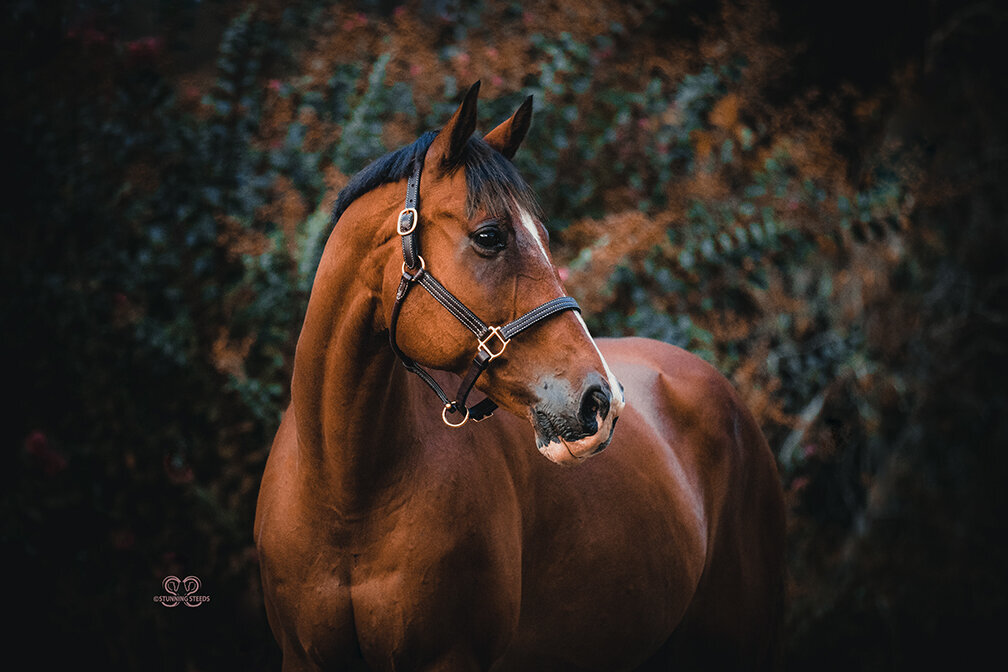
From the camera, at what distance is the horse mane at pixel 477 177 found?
5.56 ft

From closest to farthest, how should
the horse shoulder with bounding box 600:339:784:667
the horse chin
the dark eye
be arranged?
the horse chin
the dark eye
the horse shoulder with bounding box 600:339:784:667

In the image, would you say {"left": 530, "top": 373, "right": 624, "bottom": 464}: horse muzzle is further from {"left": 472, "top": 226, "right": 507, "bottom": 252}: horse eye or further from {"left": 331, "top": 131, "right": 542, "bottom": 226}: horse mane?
{"left": 331, "top": 131, "right": 542, "bottom": 226}: horse mane

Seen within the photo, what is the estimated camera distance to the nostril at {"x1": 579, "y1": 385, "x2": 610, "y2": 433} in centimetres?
158

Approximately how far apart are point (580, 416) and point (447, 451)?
475 mm

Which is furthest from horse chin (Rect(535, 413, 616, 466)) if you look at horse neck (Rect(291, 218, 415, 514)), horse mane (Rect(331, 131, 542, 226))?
horse mane (Rect(331, 131, 542, 226))

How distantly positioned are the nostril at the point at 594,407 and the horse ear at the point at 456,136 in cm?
64

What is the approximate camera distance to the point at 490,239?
1.70 m

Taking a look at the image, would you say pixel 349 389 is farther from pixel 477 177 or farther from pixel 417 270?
pixel 477 177

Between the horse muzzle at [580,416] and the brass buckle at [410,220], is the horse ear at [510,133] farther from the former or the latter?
the horse muzzle at [580,416]

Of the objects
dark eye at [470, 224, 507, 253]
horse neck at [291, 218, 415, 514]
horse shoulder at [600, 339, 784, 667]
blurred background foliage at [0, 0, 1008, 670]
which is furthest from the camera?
blurred background foliage at [0, 0, 1008, 670]

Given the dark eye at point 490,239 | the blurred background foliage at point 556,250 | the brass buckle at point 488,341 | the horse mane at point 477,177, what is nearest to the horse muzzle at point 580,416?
the brass buckle at point 488,341

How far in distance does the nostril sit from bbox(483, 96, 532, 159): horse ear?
2.28 feet

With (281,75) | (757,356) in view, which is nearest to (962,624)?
(757,356)

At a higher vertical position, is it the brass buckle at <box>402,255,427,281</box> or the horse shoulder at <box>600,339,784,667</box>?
the brass buckle at <box>402,255,427,281</box>
